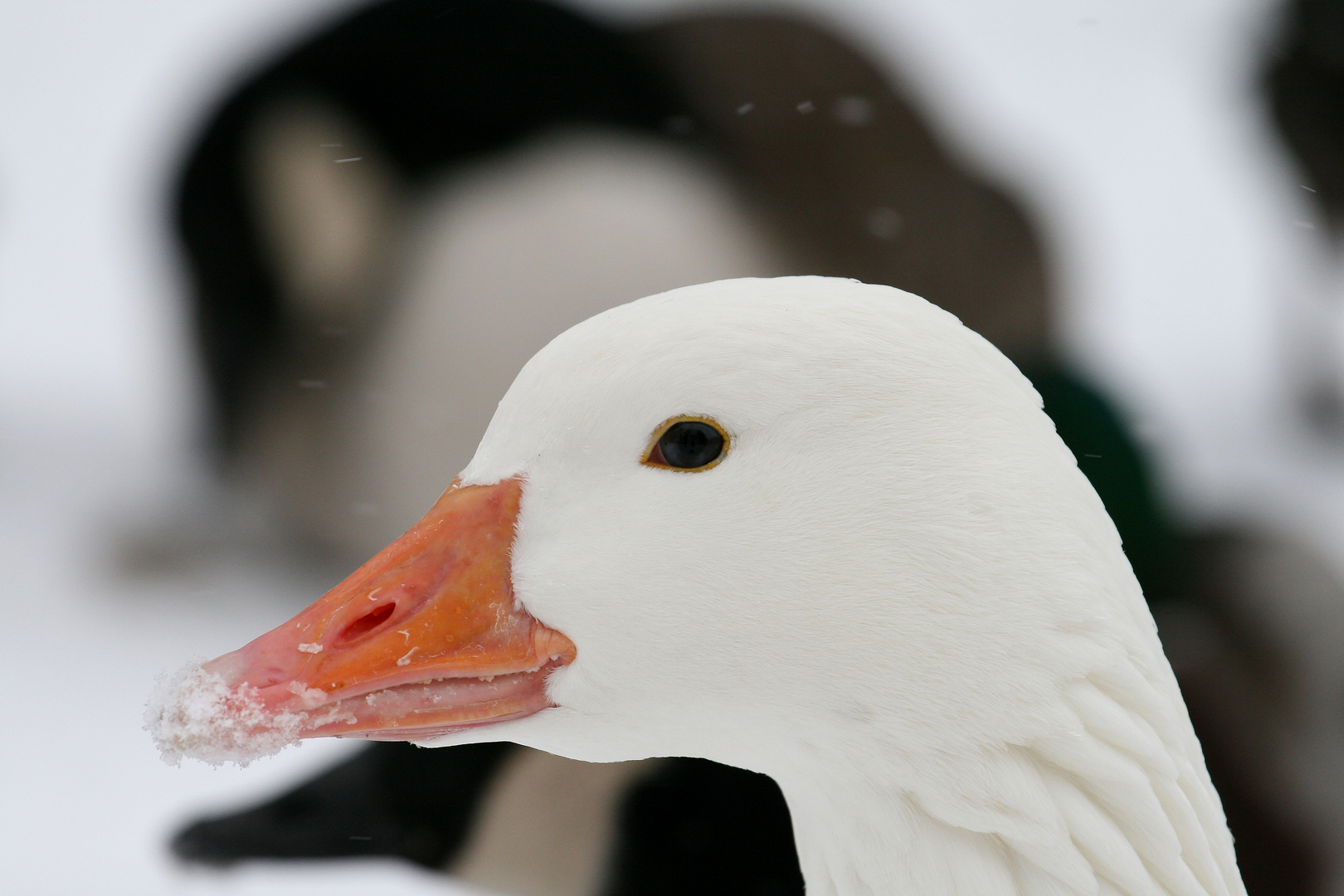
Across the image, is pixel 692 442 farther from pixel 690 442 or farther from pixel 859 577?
pixel 859 577

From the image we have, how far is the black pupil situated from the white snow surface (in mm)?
398

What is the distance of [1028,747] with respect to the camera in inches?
39.4

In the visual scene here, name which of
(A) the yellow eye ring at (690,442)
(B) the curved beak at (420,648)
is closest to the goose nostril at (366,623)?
(B) the curved beak at (420,648)

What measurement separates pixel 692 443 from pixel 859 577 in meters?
0.18

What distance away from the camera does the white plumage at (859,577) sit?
97cm

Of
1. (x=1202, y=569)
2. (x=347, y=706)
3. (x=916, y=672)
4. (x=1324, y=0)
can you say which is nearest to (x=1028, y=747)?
(x=916, y=672)

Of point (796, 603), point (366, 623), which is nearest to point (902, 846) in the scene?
point (796, 603)

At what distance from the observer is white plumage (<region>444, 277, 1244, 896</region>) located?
0.97m

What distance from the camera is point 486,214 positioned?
3936 millimetres

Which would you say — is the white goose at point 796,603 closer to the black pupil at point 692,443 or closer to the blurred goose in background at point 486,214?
the black pupil at point 692,443

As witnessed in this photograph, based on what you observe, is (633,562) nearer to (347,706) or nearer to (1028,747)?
(347,706)

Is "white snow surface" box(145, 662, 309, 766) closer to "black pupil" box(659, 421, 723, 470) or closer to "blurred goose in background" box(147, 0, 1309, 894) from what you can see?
"black pupil" box(659, 421, 723, 470)

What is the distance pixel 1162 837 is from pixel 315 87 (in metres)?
3.89

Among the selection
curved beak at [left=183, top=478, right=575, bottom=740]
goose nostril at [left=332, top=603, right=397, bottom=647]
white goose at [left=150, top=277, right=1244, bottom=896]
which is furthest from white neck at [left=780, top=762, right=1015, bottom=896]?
goose nostril at [left=332, top=603, right=397, bottom=647]
